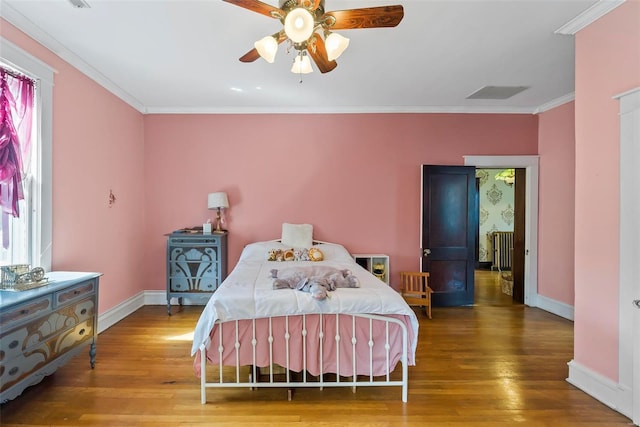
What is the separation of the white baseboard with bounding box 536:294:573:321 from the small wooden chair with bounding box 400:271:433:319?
1.57 m

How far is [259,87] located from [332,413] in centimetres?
328

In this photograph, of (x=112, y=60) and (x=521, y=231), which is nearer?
(x=112, y=60)

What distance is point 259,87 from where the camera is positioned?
12.0ft

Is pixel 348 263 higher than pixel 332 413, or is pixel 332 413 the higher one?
pixel 348 263

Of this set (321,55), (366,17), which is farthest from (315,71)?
(366,17)

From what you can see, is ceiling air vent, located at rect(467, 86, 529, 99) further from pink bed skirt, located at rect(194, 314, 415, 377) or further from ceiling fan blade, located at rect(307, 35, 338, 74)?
pink bed skirt, located at rect(194, 314, 415, 377)

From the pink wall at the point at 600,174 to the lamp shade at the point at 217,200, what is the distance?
372 centimetres

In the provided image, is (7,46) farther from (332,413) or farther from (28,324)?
(332,413)

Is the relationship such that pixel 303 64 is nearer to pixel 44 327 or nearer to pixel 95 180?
pixel 44 327

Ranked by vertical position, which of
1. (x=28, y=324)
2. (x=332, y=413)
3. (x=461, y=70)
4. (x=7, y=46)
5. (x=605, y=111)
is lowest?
(x=332, y=413)

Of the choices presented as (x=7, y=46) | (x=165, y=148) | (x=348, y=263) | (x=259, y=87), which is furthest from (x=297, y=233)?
(x=7, y=46)

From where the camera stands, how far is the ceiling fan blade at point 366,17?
5.43 ft

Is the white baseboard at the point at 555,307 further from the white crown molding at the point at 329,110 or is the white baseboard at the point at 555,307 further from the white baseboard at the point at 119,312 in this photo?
the white baseboard at the point at 119,312

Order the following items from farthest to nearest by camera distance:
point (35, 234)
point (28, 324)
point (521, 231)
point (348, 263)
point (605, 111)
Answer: point (521, 231)
point (348, 263)
point (35, 234)
point (605, 111)
point (28, 324)
